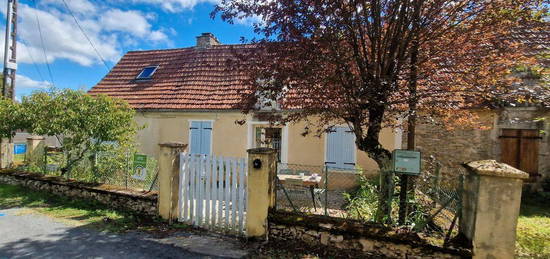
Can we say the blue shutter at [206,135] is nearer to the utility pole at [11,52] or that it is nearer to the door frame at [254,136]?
the door frame at [254,136]

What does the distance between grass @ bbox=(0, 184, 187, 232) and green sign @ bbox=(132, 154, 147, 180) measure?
2.81ft

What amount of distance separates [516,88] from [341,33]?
2794 millimetres

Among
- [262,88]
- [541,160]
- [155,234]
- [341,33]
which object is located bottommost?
[155,234]

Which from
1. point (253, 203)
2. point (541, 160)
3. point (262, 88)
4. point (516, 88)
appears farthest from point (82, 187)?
point (541, 160)

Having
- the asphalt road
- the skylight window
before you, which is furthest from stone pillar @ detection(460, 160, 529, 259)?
the skylight window

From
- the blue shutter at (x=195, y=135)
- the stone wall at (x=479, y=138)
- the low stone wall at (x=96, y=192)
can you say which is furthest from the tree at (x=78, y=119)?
the stone wall at (x=479, y=138)

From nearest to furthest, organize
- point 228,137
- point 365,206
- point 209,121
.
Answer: point 365,206 < point 228,137 < point 209,121

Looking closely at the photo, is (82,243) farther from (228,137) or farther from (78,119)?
(228,137)

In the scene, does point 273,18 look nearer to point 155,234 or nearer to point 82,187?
point 155,234

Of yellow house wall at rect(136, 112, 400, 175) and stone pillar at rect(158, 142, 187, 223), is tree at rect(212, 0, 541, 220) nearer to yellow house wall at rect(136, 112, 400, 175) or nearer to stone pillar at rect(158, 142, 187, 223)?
stone pillar at rect(158, 142, 187, 223)

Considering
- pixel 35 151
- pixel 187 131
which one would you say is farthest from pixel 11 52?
pixel 187 131

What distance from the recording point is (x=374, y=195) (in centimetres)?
501

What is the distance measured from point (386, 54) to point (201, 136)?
679cm

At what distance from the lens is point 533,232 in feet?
14.6
